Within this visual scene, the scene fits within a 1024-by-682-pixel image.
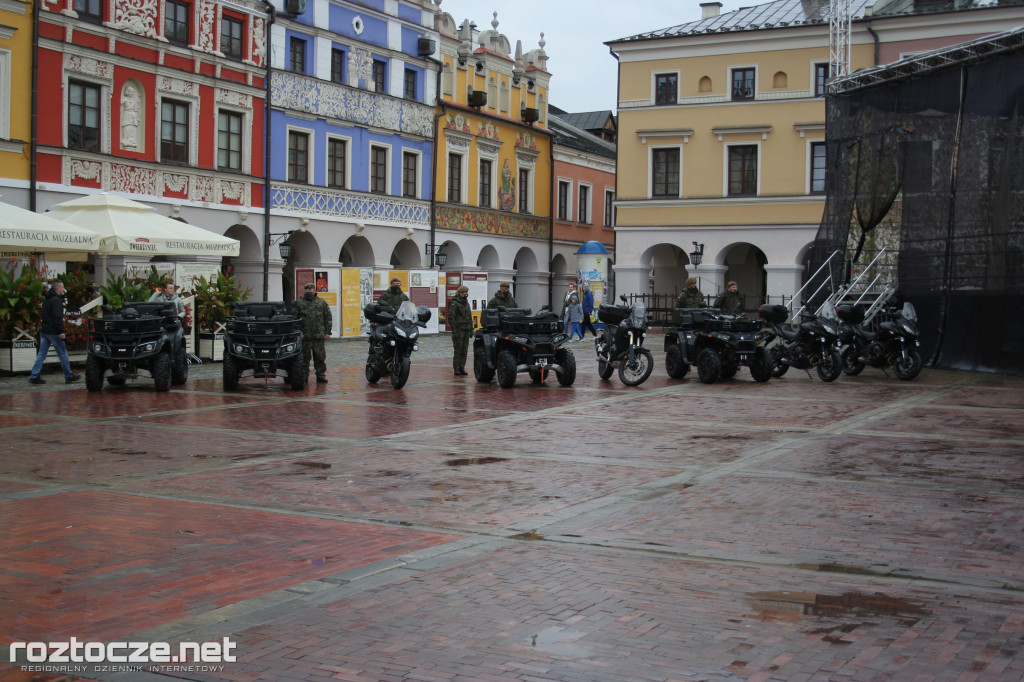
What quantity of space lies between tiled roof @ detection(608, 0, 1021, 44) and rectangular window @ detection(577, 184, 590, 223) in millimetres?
10209

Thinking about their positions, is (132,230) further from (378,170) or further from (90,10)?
(378,170)

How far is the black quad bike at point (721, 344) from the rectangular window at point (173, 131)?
1687 cm

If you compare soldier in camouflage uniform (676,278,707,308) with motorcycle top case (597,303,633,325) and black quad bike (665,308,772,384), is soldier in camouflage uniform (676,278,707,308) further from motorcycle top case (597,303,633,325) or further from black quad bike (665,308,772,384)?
motorcycle top case (597,303,633,325)

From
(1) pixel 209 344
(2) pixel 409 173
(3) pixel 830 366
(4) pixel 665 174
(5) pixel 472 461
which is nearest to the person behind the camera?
(5) pixel 472 461

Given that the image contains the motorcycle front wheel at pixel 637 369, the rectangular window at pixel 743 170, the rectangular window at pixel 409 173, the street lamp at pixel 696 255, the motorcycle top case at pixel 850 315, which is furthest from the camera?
the rectangular window at pixel 743 170

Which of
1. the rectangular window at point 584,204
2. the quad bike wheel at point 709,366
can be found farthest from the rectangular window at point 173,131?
the rectangular window at point 584,204

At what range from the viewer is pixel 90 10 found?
28.0 m

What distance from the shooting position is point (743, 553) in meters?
6.80

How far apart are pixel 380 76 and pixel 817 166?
1544 cm

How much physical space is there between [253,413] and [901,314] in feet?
39.8

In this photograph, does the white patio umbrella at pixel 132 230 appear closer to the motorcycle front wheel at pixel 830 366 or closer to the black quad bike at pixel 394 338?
the black quad bike at pixel 394 338

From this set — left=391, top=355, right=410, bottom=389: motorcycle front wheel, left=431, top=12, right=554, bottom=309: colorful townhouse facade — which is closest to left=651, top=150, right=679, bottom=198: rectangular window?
left=431, top=12, right=554, bottom=309: colorful townhouse facade

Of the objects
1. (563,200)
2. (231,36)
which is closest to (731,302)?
(231,36)

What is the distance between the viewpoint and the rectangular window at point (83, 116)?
27.8 m
